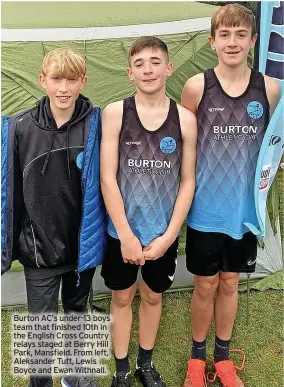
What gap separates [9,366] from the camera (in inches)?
136

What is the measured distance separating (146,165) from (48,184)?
0.48 meters

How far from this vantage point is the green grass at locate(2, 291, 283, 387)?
3.40 m

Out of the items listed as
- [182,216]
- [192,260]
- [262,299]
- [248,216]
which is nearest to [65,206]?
[182,216]

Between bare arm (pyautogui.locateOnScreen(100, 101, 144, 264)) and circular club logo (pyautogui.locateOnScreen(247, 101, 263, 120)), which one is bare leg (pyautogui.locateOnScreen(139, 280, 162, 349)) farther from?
Result: circular club logo (pyautogui.locateOnScreen(247, 101, 263, 120))

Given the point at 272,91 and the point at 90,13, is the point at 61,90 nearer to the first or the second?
the point at 272,91

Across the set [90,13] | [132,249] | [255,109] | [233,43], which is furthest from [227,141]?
[90,13]

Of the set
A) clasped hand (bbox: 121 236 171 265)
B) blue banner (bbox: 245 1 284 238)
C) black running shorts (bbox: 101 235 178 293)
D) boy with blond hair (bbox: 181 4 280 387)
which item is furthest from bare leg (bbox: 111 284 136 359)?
blue banner (bbox: 245 1 284 238)

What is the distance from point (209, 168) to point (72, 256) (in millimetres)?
811

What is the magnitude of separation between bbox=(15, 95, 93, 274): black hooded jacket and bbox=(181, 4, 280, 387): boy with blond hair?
600mm

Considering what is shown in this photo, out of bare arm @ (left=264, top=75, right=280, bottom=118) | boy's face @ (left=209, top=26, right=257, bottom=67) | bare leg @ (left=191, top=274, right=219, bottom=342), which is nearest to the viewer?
boy's face @ (left=209, top=26, right=257, bottom=67)

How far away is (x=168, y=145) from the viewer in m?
2.68

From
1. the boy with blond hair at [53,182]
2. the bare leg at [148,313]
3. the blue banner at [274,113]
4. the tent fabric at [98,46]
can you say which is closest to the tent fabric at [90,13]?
the tent fabric at [98,46]

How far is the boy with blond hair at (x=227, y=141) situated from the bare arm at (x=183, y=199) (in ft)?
0.21

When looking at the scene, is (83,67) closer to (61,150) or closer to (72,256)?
(61,150)
